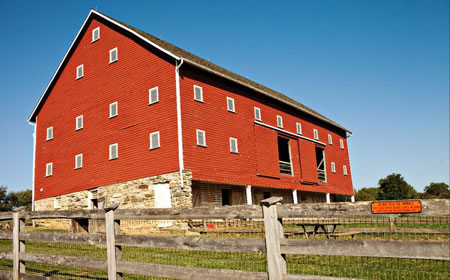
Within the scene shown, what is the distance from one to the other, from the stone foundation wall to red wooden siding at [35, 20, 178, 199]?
1.27 feet

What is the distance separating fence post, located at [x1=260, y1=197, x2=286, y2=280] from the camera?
15.6 ft

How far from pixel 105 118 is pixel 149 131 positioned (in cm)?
407

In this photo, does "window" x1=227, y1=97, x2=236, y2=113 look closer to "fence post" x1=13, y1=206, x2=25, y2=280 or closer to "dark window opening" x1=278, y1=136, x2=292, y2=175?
"dark window opening" x1=278, y1=136, x2=292, y2=175

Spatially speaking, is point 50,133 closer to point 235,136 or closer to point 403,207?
point 235,136

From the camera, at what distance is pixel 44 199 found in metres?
26.9

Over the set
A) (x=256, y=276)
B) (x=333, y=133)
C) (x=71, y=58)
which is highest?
(x=71, y=58)

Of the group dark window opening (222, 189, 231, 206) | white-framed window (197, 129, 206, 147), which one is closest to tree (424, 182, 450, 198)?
dark window opening (222, 189, 231, 206)

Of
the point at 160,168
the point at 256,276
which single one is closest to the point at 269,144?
the point at 160,168

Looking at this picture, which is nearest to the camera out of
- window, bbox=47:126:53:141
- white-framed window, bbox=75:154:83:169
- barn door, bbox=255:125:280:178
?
white-framed window, bbox=75:154:83:169

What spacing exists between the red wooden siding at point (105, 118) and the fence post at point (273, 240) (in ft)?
50.6

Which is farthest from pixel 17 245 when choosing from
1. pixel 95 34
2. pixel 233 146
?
pixel 95 34

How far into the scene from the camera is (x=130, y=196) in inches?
858

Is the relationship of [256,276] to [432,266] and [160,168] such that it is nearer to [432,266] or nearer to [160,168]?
[432,266]

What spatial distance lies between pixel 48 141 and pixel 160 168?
11354 millimetres
